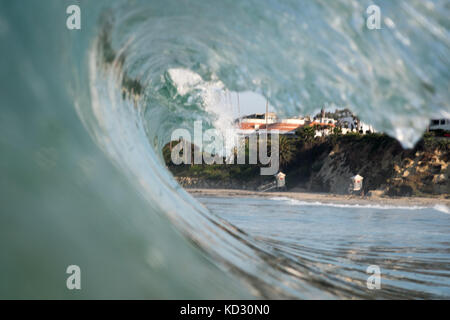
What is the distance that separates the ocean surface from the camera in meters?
1.76

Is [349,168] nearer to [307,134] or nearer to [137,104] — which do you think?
[307,134]

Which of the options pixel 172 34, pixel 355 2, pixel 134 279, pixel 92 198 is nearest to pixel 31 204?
pixel 92 198

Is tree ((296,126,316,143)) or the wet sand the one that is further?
tree ((296,126,316,143))

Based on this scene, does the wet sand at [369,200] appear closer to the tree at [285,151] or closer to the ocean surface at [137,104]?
the tree at [285,151]

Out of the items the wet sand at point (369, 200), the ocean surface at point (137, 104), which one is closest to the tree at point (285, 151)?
the wet sand at point (369, 200)

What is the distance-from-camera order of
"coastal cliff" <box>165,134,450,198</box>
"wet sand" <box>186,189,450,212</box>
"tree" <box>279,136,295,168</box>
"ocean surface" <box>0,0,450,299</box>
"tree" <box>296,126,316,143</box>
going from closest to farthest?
1. "ocean surface" <box>0,0,450,299</box>
2. "wet sand" <box>186,189,450,212</box>
3. "coastal cliff" <box>165,134,450,198</box>
4. "tree" <box>279,136,295,168</box>
5. "tree" <box>296,126,316,143</box>

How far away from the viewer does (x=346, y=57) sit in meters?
3.33

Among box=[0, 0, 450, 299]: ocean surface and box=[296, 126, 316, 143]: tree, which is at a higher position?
box=[296, 126, 316, 143]: tree

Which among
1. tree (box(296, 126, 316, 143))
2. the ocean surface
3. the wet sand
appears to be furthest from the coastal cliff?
the ocean surface

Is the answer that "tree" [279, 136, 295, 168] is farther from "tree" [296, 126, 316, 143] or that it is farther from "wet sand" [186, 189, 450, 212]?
"wet sand" [186, 189, 450, 212]

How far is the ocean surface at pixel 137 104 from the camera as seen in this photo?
1.76 m

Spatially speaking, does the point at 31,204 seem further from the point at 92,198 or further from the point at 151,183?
the point at 151,183

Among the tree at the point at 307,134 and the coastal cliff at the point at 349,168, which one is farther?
the tree at the point at 307,134

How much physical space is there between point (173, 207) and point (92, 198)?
47.7 inches
